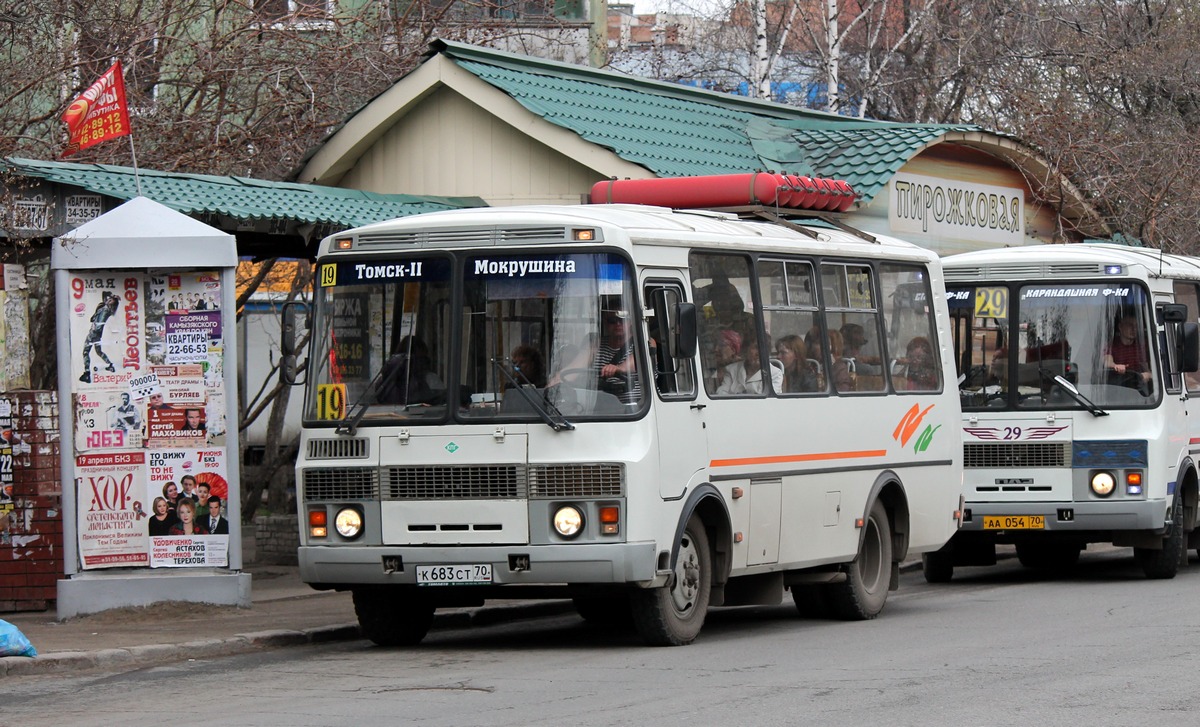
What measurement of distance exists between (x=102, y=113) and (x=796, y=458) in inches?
233

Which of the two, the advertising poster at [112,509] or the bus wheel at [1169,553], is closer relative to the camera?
the advertising poster at [112,509]

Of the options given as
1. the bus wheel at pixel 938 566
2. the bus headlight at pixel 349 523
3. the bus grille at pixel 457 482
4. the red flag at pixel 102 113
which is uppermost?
the red flag at pixel 102 113

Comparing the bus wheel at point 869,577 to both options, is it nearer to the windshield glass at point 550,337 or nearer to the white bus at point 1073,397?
the white bus at point 1073,397

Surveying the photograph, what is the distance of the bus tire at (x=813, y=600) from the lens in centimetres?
1427

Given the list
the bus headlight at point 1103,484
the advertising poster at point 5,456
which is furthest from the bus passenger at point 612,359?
the bus headlight at point 1103,484

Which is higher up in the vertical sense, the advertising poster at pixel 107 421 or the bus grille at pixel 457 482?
the advertising poster at pixel 107 421

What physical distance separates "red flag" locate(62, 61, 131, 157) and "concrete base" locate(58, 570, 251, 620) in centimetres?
335

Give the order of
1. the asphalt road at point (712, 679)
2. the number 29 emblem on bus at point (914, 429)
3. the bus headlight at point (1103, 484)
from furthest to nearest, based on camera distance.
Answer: the bus headlight at point (1103, 484), the number 29 emblem on bus at point (914, 429), the asphalt road at point (712, 679)

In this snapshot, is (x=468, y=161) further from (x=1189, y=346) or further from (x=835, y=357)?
(x=1189, y=346)

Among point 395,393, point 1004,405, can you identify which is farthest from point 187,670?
point 1004,405

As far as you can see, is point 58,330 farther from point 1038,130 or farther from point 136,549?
point 1038,130

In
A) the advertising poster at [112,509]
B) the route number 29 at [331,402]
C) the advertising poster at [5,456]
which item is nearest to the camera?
the route number 29 at [331,402]

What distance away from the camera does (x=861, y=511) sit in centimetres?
1405

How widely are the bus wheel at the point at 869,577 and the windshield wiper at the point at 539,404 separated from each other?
3675mm
